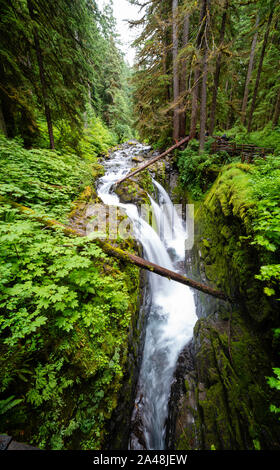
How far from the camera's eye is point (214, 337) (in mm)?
4652

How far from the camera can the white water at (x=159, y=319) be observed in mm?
4402

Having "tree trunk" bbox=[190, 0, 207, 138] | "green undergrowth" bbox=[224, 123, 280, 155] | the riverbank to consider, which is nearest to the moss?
the riverbank

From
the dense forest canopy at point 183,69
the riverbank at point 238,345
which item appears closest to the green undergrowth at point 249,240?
the riverbank at point 238,345

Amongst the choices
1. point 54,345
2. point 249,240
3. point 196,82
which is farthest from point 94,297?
point 196,82

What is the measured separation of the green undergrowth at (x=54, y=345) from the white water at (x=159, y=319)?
2.18m

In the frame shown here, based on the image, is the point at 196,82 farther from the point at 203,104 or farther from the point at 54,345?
the point at 54,345

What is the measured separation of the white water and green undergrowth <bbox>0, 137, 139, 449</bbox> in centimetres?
218

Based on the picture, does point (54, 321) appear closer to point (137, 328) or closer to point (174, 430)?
point (137, 328)

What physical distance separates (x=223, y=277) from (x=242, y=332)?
155 centimetres

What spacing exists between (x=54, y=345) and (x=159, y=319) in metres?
5.03

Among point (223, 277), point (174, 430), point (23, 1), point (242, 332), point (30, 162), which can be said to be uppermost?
point (23, 1)

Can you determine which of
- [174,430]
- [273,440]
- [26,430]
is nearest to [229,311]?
[273,440]

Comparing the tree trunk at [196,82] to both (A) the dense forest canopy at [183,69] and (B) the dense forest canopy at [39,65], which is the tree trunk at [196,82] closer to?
(A) the dense forest canopy at [183,69]

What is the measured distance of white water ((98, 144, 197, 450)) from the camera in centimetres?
440
